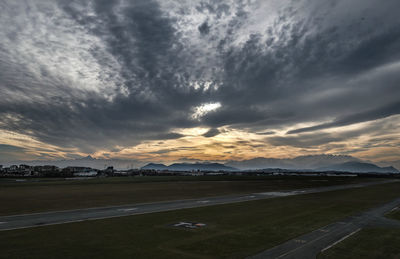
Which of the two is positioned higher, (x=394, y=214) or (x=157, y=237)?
(x=394, y=214)

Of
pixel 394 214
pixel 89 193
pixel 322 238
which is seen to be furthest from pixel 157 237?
pixel 89 193

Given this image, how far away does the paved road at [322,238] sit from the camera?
48.8ft

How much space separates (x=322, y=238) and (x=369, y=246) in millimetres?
2893

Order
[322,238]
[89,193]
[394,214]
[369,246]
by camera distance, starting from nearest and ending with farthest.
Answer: [369,246], [322,238], [394,214], [89,193]

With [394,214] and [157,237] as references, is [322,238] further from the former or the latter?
[394,214]

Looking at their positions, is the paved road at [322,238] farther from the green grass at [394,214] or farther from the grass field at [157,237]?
the green grass at [394,214]

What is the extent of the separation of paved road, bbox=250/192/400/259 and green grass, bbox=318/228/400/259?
570mm

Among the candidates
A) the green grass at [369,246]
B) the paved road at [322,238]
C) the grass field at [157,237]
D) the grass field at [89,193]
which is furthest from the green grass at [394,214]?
the grass field at [89,193]

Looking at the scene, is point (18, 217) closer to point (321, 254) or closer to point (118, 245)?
point (118, 245)

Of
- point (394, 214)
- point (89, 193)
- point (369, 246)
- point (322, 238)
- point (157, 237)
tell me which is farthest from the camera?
point (89, 193)

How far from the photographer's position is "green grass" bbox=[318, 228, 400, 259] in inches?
→ 590

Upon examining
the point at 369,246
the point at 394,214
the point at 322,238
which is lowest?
the point at 369,246

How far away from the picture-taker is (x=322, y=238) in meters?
18.6

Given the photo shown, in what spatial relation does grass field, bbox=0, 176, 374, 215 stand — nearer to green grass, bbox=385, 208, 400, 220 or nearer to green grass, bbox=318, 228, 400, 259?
green grass, bbox=385, 208, 400, 220
